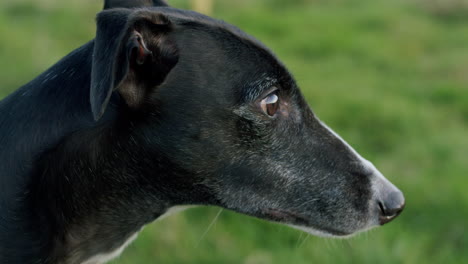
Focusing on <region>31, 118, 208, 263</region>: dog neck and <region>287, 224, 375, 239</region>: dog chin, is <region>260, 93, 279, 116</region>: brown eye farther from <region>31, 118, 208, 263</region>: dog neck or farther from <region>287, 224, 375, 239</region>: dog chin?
<region>287, 224, 375, 239</region>: dog chin

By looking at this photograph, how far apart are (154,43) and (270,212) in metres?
0.84

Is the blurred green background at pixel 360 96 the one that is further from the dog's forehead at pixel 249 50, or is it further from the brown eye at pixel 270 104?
the dog's forehead at pixel 249 50

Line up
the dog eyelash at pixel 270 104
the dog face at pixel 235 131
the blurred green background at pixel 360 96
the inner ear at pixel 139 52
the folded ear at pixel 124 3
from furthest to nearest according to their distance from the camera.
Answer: the blurred green background at pixel 360 96
the folded ear at pixel 124 3
the dog eyelash at pixel 270 104
the dog face at pixel 235 131
the inner ear at pixel 139 52

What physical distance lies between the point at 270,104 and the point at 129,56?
643 mm

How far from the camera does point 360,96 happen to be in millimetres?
6648

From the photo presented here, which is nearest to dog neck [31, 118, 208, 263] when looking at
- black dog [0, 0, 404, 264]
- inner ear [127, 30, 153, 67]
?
black dog [0, 0, 404, 264]

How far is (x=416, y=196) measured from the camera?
4.75 metres

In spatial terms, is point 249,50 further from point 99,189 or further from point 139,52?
point 99,189

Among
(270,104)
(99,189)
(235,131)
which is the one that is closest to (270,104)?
(270,104)

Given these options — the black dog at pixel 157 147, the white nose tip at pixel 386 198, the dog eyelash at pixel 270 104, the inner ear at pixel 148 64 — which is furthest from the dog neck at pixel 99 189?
the white nose tip at pixel 386 198

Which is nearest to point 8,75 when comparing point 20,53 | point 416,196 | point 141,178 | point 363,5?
point 20,53

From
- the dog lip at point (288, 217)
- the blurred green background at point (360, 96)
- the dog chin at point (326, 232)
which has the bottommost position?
the blurred green background at point (360, 96)

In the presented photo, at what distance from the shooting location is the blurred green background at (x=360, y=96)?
405 centimetres

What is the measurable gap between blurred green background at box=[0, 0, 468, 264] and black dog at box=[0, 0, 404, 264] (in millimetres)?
427
